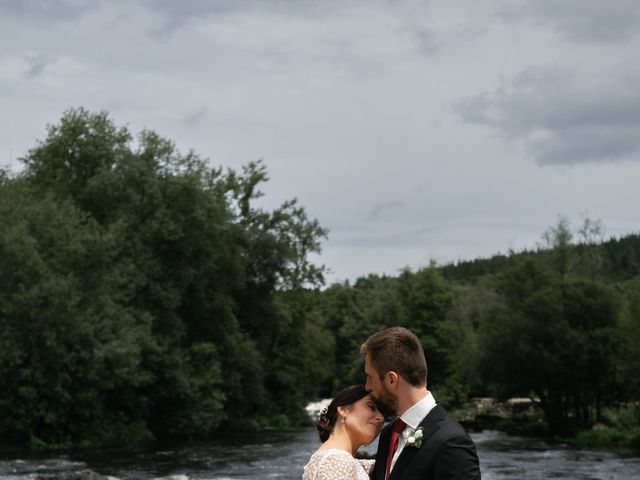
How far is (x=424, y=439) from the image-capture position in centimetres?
427

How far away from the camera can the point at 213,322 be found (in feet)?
185

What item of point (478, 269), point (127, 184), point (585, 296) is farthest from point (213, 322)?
point (478, 269)

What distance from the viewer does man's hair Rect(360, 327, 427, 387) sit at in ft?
14.2

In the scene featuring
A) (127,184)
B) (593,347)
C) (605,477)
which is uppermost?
(127,184)

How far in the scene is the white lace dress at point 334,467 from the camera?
463 cm

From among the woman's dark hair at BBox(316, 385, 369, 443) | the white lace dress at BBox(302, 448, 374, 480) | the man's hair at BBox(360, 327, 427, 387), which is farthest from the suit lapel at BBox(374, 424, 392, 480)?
the man's hair at BBox(360, 327, 427, 387)

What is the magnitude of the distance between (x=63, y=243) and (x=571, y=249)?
32163 millimetres

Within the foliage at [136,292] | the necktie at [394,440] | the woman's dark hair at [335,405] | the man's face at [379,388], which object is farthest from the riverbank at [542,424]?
the man's face at [379,388]

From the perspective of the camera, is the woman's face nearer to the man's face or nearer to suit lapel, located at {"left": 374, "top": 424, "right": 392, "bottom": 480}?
suit lapel, located at {"left": 374, "top": 424, "right": 392, "bottom": 480}

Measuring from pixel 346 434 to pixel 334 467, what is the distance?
0.71 ft

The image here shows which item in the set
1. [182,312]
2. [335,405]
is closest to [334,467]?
[335,405]

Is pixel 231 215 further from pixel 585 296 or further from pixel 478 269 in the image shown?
pixel 478 269

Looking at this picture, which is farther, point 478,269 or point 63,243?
point 478,269

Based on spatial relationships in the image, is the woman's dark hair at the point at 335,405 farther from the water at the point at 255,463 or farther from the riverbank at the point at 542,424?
→ the riverbank at the point at 542,424
